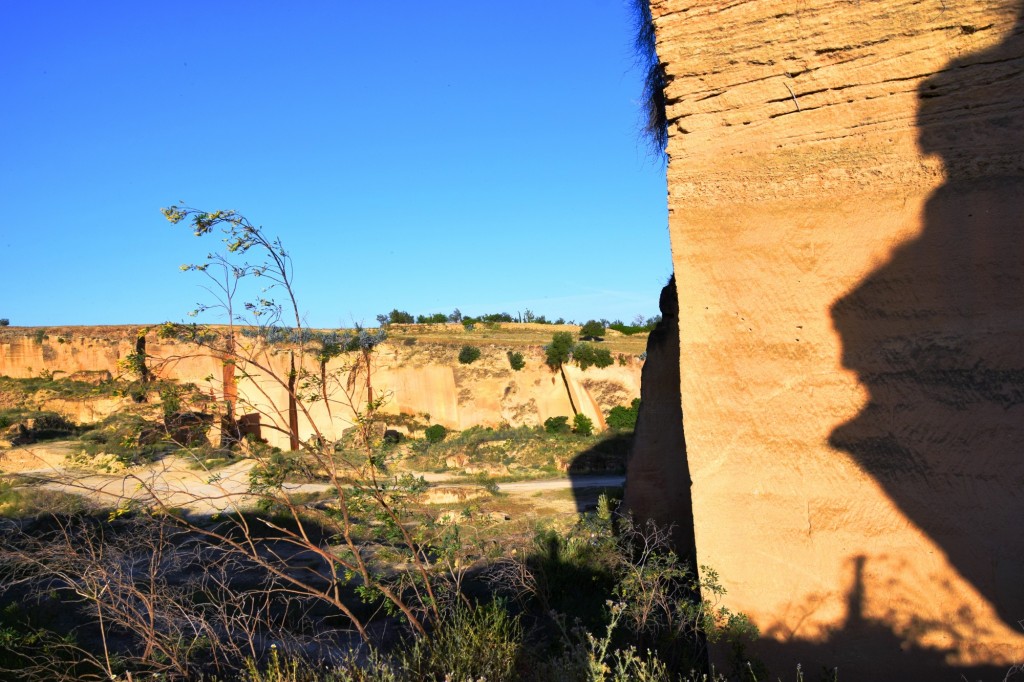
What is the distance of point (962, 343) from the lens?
146 inches

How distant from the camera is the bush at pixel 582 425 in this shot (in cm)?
2312

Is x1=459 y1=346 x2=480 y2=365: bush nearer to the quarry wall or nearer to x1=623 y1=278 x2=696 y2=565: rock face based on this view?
the quarry wall

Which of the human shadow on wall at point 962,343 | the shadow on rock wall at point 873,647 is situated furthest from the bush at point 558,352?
the human shadow on wall at point 962,343

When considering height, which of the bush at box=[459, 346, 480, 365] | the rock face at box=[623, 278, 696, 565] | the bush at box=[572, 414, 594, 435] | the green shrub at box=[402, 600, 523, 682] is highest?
the bush at box=[459, 346, 480, 365]

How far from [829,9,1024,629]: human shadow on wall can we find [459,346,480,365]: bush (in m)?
22.1

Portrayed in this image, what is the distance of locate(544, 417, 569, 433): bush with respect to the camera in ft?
77.8

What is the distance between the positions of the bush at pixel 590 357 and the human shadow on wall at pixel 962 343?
21717 millimetres

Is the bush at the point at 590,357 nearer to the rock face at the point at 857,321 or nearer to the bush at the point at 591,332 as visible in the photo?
the bush at the point at 591,332

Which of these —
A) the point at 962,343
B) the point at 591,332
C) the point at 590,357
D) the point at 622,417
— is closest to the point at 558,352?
the point at 590,357

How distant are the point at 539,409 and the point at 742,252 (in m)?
21.0

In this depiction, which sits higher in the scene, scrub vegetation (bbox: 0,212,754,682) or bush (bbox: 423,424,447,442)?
scrub vegetation (bbox: 0,212,754,682)

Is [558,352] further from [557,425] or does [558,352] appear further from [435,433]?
[435,433]

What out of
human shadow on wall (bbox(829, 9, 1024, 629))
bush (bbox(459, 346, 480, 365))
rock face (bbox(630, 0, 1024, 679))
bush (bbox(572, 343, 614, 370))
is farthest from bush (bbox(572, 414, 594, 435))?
human shadow on wall (bbox(829, 9, 1024, 629))

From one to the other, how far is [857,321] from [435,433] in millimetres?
20092
